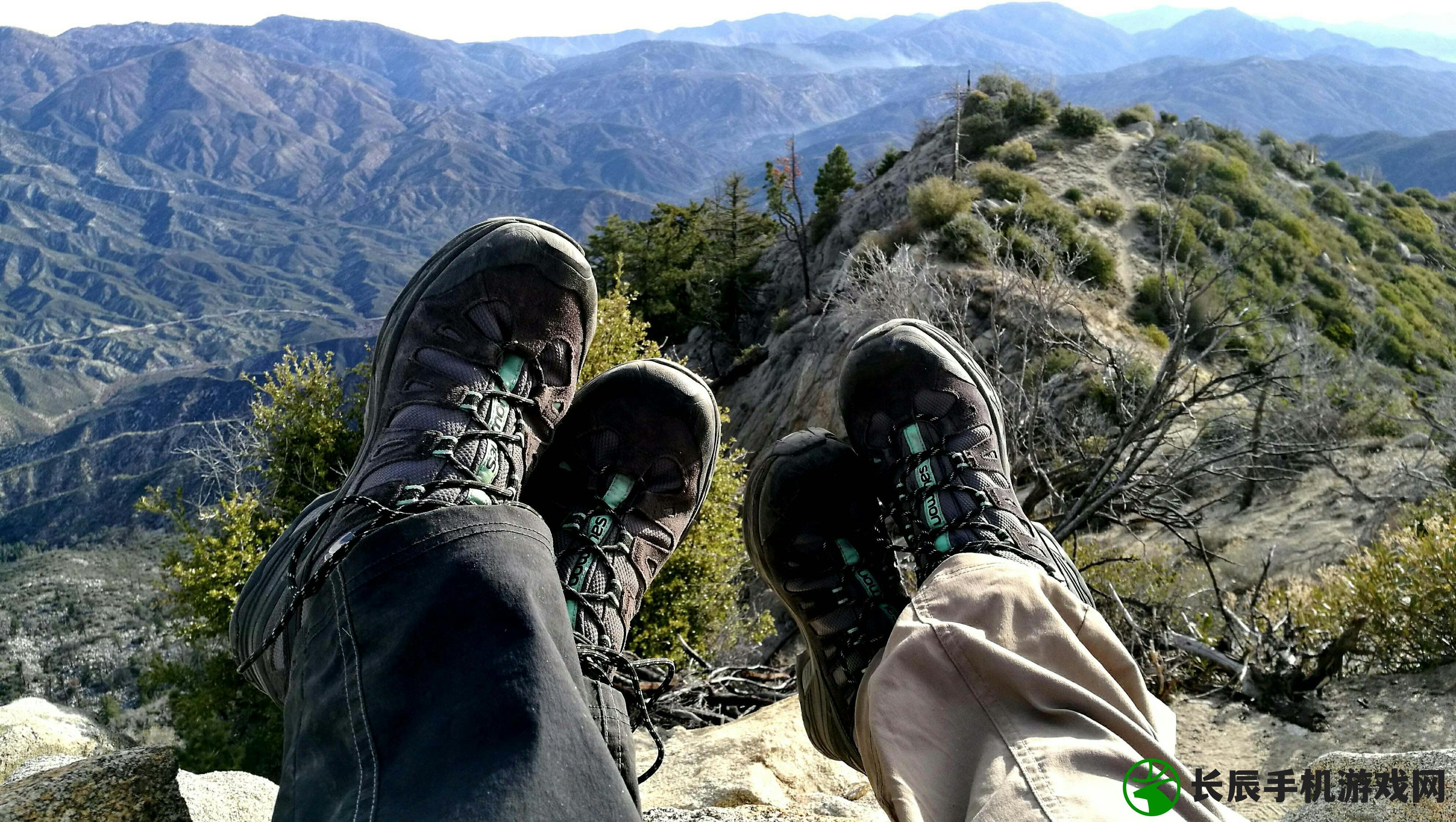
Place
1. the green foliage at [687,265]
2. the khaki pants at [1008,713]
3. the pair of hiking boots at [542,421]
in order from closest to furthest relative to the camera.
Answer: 1. the khaki pants at [1008,713]
2. the pair of hiking boots at [542,421]
3. the green foliage at [687,265]

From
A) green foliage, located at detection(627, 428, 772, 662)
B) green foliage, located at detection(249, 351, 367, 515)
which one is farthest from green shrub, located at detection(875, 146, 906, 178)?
green foliage, located at detection(249, 351, 367, 515)

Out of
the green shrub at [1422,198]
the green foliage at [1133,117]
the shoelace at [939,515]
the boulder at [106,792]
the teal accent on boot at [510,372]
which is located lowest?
the green shrub at [1422,198]

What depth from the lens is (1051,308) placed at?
7.36 metres

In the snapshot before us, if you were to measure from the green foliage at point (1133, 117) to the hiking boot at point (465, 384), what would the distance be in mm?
28595

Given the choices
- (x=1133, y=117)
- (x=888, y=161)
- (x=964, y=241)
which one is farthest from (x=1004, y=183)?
(x=888, y=161)

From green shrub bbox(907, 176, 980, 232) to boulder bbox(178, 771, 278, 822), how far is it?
1592 cm

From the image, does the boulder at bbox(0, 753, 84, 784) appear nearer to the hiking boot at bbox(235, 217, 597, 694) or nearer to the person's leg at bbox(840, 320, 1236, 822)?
the hiking boot at bbox(235, 217, 597, 694)

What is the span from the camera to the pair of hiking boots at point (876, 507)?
2.71 metres

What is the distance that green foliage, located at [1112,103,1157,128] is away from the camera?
27688 mm

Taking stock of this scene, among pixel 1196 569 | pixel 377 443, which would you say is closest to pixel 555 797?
pixel 377 443

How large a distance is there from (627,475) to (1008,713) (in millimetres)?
1718

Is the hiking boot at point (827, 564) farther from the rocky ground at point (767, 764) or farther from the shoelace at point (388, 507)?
the shoelace at point (388, 507)

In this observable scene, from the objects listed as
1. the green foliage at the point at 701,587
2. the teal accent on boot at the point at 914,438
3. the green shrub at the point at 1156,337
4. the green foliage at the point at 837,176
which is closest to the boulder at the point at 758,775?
the teal accent on boot at the point at 914,438

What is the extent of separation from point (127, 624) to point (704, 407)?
8069 centimetres
